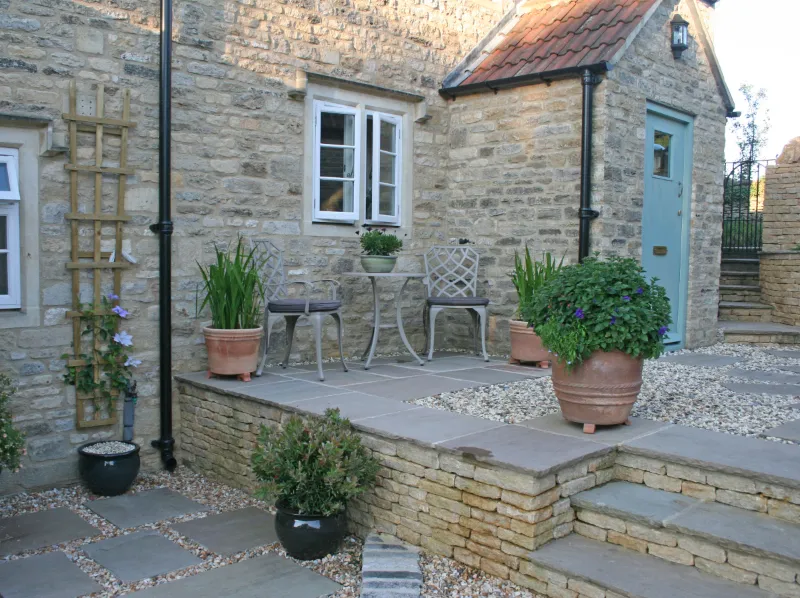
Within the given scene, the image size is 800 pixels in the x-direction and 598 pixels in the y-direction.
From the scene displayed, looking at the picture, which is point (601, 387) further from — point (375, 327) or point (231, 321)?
point (231, 321)

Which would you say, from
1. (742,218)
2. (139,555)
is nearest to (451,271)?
(139,555)

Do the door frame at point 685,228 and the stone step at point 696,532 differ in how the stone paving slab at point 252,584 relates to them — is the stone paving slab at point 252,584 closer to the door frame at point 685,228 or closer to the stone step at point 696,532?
the stone step at point 696,532

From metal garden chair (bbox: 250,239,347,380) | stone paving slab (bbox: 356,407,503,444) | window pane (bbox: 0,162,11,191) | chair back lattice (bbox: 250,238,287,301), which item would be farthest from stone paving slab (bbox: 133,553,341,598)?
window pane (bbox: 0,162,11,191)

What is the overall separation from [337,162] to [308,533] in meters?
3.65

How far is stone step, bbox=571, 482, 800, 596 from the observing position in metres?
2.94

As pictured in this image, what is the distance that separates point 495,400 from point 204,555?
2021 millimetres

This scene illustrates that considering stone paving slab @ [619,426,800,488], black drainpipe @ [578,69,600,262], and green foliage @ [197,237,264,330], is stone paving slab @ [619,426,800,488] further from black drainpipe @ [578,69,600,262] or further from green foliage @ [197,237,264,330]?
green foliage @ [197,237,264,330]

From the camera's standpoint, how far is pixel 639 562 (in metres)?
3.19

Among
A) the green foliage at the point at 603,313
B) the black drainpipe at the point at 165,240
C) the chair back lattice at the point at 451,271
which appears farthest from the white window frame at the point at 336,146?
the green foliage at the point at 603,313

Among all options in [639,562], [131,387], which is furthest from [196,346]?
[639,562]

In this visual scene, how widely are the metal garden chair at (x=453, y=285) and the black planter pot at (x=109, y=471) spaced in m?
2.60

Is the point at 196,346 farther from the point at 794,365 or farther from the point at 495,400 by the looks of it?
the point at 794,365

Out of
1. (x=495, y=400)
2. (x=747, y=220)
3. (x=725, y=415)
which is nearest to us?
(x=725, y=415)

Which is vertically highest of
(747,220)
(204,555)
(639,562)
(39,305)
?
(747,220)
